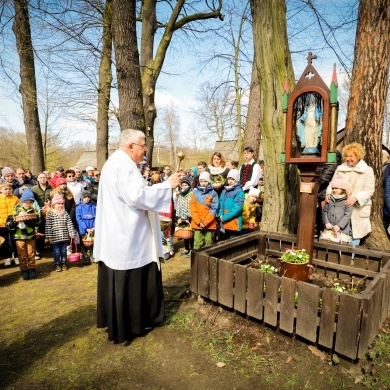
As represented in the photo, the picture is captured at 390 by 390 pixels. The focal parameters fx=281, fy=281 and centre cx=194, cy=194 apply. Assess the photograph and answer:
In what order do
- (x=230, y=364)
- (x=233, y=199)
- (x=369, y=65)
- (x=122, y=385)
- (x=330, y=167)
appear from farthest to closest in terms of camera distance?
(x=233, y=199) < (x=330, y=167) < (x=369, y=65) < (x=230, y=364) < (x=122, y=385)

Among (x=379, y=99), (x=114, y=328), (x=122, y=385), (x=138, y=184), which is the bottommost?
(x=122, y=385)

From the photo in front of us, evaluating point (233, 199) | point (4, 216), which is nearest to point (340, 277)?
point (233, 199)

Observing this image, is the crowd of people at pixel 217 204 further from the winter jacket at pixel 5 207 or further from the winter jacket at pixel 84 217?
the winter jacket at pixel 5 207

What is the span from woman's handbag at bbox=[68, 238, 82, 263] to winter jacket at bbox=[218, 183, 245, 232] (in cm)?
297

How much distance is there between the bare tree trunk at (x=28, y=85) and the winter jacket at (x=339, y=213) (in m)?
9.25

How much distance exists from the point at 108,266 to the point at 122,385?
1.03 meters

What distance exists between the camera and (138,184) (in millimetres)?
2730

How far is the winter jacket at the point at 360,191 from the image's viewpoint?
3.98m

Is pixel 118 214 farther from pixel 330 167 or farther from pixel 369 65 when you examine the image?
pixel 369 65

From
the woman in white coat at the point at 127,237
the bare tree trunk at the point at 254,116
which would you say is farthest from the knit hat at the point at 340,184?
the bare tree trunk at the point at 254,116

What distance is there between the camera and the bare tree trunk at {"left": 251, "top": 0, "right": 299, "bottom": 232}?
382 cm

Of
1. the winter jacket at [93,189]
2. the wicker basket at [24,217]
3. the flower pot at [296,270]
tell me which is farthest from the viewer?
the winter jacket at [93,189]

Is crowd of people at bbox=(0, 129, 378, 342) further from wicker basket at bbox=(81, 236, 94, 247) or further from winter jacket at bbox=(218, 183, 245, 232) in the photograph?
wicker basket at bbox=(81, 236, 94, 247)

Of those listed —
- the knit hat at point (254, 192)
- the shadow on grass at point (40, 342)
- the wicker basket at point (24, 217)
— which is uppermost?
the knit hat at point (254, 192)
